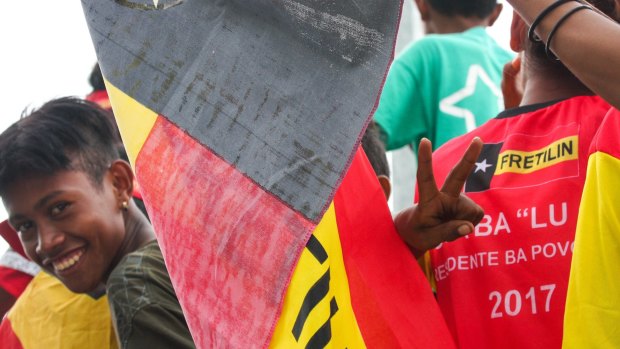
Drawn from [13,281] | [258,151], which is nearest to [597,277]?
[258,151]

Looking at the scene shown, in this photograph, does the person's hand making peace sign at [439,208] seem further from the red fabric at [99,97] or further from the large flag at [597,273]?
the red fabric at [99,97]

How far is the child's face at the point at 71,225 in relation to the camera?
3.29 metres

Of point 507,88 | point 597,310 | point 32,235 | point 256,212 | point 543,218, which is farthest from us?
point 32,235

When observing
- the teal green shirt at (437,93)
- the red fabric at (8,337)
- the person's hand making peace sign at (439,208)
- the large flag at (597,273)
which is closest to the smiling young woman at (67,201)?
the red fabric at (8,337)

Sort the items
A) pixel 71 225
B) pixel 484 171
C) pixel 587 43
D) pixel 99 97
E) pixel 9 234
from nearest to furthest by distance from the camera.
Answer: pixel 587 43 → pixel 484 171 → pixel 71 225 → pixel 9 234 → pixel 99 97

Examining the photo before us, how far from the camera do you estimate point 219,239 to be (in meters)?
2.18

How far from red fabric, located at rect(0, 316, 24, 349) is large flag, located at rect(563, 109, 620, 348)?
1.91 m

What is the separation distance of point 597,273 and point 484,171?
51 centimetres

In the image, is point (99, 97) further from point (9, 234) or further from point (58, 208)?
point (58, 208)

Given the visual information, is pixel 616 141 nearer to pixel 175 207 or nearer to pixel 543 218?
pixel 543 218

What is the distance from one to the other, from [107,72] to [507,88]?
3.73 ft

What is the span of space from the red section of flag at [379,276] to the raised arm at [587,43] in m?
0.58

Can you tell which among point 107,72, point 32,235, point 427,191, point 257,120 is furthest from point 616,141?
point 32,235

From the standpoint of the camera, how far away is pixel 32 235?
11.1 ft
